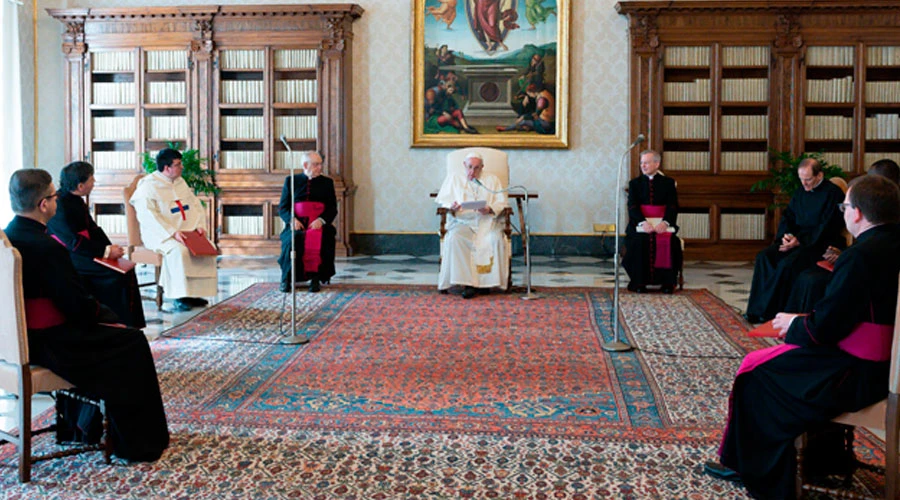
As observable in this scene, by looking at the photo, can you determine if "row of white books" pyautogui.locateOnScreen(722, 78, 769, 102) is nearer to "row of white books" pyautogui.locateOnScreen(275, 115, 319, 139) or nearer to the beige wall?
the beige wall

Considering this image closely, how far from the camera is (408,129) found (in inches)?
431

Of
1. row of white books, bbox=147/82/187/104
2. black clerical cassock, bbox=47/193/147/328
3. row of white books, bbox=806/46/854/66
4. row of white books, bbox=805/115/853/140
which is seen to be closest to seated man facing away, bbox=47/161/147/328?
black clerical cassock, bbox=47/193/147/328

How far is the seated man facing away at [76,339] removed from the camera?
337 cm

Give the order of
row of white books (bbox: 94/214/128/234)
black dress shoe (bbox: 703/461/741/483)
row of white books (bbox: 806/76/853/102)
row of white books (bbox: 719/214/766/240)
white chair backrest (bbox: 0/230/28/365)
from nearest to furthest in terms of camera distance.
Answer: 1. white chair backrest (bbox: 0/230/28/365)
2. black dress shoe (bbox: 703/461/741/483)
3. row of white books (bbox: 806/76/853/102)
4. row of white books (bbox: 719/214/766/240)
5. row of white books (bbox: 94/214/128/234)

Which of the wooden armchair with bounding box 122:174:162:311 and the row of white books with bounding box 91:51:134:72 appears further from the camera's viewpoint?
the row of white books with bounding box 91:51:134:72

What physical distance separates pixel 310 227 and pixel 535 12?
4.29m

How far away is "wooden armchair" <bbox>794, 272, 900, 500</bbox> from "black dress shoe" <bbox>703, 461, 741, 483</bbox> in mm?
293

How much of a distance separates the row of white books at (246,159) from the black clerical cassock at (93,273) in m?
5.00

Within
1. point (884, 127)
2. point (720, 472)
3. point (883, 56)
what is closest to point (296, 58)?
point (883, 56)

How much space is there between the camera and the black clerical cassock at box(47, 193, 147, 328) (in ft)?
18.9

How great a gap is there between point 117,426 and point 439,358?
2.28 meters

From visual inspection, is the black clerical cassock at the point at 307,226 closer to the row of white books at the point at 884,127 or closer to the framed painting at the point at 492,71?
the framed painting at the point at 492,71

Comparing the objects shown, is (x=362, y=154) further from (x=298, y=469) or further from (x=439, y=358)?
(x=298, y=469)

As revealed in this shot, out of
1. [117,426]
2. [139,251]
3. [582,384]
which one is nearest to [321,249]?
[139,251]
